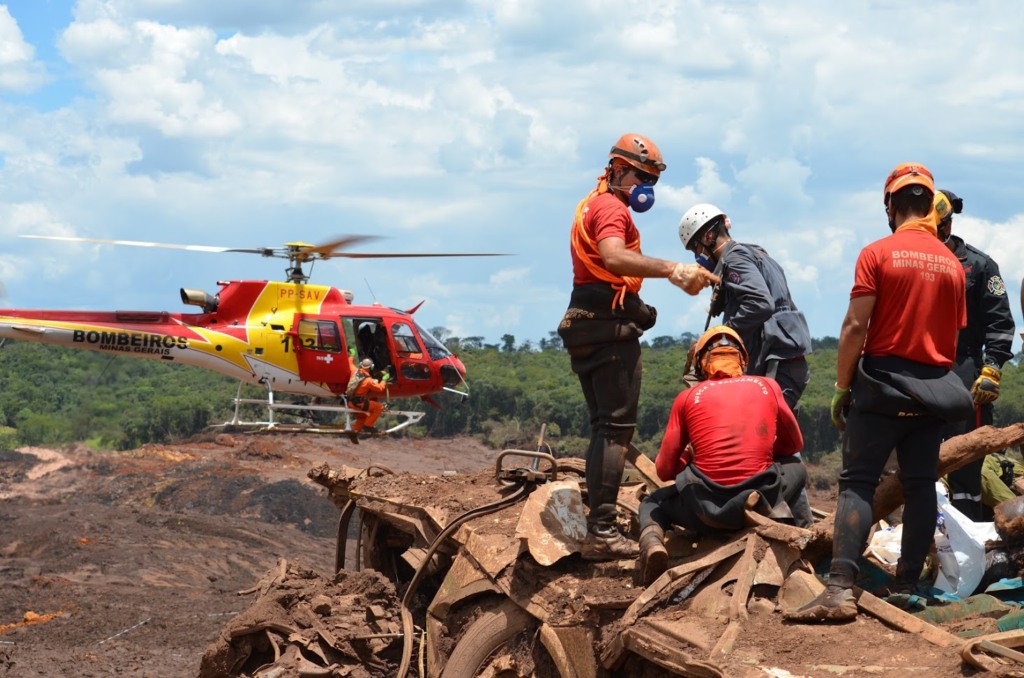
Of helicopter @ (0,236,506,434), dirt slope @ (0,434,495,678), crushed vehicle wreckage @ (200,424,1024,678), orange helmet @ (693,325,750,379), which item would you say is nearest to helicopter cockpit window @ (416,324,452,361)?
helicopter @ (0,236,506,434)

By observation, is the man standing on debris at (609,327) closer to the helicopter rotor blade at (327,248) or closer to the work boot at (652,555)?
the work boot at (652,555)

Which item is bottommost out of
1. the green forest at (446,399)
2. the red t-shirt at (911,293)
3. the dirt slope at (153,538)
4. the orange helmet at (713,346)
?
the dirt slope at (153,538)

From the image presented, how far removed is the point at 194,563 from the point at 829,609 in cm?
1686

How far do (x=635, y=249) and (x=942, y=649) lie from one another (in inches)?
108

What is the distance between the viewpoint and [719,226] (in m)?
7.81

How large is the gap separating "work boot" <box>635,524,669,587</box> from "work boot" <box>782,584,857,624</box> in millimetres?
814

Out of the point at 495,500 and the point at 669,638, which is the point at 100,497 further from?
the point at 669,638

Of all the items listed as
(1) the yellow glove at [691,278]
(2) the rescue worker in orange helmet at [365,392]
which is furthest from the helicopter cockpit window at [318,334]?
(1) the yellow glove at [691,278]

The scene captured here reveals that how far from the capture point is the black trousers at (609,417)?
267 inches

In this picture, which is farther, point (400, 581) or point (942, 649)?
point (400, 581)

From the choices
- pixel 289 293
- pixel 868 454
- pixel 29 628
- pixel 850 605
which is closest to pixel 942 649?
pixel 850 605

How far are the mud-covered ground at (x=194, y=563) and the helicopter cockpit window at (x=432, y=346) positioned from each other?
326cm

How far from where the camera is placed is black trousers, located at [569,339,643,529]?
22.3 ft

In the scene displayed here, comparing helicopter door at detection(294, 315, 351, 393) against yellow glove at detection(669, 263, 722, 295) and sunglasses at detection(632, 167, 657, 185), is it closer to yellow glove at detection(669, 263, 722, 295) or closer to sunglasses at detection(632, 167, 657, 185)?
sunglasses at detection(632, 167, 657, 185)
